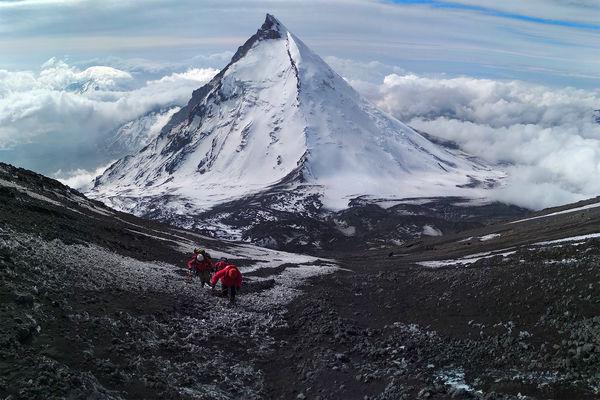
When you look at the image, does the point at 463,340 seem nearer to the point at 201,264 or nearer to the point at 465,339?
the point at 465,339

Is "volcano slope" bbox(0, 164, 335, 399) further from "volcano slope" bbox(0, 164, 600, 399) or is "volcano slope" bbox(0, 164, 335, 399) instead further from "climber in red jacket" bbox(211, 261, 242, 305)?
"climber in red jacket" bbox(211, 261, 242, 305)

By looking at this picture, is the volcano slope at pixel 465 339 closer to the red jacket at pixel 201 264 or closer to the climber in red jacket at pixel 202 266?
the climber in red jacket at pixel 202 266

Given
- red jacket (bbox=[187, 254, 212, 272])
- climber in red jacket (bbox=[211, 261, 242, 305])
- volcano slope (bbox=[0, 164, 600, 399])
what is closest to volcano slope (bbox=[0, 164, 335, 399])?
volcano slope (bbox=[0, 164, 600, 399])

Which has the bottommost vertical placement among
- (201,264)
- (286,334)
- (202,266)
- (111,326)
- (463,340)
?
(286,334)

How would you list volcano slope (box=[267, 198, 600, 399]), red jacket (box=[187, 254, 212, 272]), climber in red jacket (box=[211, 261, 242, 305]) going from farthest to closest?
red jacket (box=[187, 254, 212, 272]), climber in red jacket (box=[211, 261, 242, 305]), volcano slope (box=[267, 198, 600, 399])

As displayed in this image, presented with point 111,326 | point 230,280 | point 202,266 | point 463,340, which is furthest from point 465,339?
point 202,266

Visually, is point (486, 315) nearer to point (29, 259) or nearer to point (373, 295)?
point (373, 295)

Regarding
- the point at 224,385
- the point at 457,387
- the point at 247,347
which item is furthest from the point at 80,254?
the point at 457,387

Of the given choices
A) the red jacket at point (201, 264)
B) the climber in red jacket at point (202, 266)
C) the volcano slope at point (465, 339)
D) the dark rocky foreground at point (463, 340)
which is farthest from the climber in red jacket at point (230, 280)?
the volcano slope at point (465, 339)

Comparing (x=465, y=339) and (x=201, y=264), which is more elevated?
(x=465, y=339)
